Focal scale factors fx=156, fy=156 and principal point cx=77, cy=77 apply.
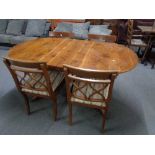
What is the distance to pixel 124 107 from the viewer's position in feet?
6.91

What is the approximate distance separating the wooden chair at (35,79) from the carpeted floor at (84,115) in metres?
0.16

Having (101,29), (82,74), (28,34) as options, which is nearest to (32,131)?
(82,74)

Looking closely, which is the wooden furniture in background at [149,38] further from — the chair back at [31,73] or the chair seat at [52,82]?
the chair back at [31,73]

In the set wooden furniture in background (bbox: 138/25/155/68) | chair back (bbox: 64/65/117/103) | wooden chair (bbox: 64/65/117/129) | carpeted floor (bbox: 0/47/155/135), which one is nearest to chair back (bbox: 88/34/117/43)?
carpeted floor (bbox: 0/47/155/135)

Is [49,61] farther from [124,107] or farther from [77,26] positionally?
[77,26]

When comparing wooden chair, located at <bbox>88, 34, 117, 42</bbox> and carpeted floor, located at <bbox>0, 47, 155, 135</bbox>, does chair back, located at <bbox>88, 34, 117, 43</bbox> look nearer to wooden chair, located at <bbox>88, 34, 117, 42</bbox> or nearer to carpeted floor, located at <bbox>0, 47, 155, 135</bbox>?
wooden chair, located at <bbox>88, 34, 117, 42</bbox>

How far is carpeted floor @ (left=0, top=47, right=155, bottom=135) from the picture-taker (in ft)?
5.81

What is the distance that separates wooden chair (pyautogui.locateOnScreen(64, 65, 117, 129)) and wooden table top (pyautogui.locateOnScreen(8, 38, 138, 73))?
174 millimetres

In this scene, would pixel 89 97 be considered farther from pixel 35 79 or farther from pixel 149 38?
pixel 149 38

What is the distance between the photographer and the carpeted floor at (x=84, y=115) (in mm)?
1771

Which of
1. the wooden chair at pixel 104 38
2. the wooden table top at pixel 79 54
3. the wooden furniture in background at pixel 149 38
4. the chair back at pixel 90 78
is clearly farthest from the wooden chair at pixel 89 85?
the wooden furniture in background at pixel 149 38

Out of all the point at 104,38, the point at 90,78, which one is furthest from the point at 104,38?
the point at 90,78

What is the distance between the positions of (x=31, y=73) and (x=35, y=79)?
5.2 inches

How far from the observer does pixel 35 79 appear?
1.71 m
